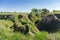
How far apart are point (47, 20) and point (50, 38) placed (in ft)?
30.0

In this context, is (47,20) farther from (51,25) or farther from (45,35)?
(45,35)

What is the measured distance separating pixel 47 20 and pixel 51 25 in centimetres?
60

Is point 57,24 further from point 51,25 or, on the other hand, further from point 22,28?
point 22,28

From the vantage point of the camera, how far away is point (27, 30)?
48.2 ft

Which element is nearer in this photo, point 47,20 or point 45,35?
point 45,35

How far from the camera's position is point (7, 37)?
37.8ft

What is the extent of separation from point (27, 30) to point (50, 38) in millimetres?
3746

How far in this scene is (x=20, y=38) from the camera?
36.4ft

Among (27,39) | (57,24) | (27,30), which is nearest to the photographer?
(27,39)

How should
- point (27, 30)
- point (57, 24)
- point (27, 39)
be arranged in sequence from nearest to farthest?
point (27, 39)
point (27, 30)
point (57, 24)

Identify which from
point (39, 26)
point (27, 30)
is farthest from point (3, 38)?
point (39, 26)

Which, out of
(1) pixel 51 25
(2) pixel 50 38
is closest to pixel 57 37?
(2) pixel 50 38

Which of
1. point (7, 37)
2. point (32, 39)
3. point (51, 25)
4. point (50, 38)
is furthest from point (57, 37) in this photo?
point (51, 25)

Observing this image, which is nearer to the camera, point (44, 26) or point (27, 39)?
point (27, 39)
